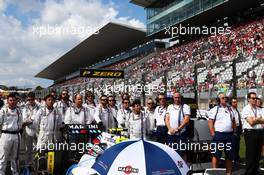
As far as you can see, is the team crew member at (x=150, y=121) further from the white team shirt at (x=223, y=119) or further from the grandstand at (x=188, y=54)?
the grandstand at (x=188, y=54)

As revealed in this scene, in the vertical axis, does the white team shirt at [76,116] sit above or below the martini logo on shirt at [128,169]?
above

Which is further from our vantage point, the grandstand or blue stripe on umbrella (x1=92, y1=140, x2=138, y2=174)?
the grandstand

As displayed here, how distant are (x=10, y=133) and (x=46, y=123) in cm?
84

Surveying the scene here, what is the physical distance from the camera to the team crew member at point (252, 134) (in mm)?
6609

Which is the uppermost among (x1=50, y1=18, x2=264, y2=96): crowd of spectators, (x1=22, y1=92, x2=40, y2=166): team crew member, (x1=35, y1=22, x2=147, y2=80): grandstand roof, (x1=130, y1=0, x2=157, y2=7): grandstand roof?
(x1=130, y1=0, x2=157, y2=7): grandstand roof

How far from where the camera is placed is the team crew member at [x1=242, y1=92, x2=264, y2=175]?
21.7 feet

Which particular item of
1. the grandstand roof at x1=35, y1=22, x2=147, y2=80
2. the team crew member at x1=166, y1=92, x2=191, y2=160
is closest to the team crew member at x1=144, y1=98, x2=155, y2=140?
the team crew member at x1=166, y1=92, x2=191, y2=160

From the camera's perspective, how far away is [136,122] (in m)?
7.15

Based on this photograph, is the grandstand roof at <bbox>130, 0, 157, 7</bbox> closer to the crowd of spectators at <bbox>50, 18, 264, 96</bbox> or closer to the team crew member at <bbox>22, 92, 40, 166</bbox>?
the crowd of spectators at <bbox>50, 18, 264, 96</bbox>

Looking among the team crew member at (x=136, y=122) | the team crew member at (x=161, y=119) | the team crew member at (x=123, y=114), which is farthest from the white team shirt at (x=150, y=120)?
the team crew member at (x=123, y=114)

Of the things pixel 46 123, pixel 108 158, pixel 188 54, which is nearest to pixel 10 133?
pixel 46 123

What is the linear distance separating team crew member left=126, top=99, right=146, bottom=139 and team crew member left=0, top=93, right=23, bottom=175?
2.15m

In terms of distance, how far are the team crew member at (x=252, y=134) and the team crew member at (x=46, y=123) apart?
3849 mm

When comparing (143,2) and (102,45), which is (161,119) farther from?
(102,45)
